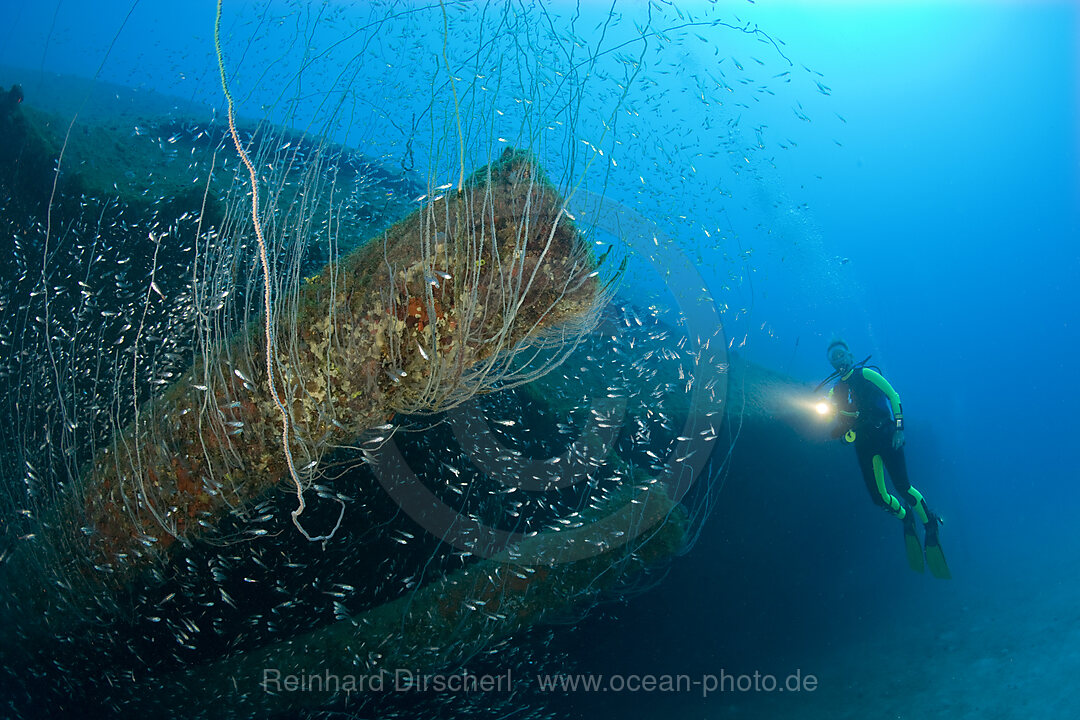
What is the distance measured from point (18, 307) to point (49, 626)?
442 centimetres

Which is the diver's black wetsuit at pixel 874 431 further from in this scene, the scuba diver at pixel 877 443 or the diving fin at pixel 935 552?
the diving fin at pixel 935 552

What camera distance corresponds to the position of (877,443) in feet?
37.2

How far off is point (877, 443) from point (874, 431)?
0.31 m

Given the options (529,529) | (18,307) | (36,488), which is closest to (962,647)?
(529,529)

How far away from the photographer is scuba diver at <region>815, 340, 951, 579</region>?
11.1 metres

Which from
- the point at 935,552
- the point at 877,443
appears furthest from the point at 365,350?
the point at 935,552

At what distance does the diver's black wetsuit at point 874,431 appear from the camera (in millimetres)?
11125

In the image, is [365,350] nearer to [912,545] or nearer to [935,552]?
[912,545]

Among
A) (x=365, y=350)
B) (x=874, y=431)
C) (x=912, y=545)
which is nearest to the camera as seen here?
(x=365, y=350)

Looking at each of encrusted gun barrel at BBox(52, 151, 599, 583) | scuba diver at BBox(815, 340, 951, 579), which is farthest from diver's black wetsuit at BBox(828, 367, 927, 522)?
encrusted gun barrel at BBox(52, 151, 599, 583)

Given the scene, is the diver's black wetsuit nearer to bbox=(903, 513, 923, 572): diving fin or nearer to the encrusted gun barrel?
bbox=(903, 513, 923, 572): diving fin

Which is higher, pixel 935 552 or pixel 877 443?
pixel 877 443

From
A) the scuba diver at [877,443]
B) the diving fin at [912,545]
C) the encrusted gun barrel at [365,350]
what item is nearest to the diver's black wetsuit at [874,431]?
the scuba diver at [877,443]

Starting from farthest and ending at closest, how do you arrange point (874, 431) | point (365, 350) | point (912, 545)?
point (912, 545) → point (874, 431) → point (365, 350)
